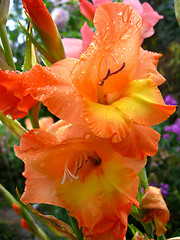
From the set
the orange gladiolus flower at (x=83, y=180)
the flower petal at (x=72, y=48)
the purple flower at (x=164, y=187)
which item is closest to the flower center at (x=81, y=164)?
the orange gladiolus flower at (x=83, y=180)

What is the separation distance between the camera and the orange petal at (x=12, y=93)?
1.06 feet

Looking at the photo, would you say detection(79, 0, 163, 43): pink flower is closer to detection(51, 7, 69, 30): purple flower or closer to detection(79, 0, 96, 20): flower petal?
detection(79, 0, 96, 20): flower petal

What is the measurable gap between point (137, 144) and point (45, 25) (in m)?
0.22

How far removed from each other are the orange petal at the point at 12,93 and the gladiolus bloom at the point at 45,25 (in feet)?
0.31

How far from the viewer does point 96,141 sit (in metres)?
0.34

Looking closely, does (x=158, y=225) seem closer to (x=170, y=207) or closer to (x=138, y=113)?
(x=138, y=113)

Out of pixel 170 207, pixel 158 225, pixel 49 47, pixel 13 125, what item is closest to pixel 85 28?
pixel 49 47

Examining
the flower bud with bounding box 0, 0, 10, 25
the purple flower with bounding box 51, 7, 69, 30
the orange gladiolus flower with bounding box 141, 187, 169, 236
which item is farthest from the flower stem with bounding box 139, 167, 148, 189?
the purple flower with bounding box 51, 7, 69, 30

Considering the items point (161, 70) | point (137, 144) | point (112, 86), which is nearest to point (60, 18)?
point (112, 86)

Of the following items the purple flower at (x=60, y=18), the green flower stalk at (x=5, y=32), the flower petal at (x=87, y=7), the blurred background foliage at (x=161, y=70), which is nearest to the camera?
the green flower stalk at (x=5, y=32)

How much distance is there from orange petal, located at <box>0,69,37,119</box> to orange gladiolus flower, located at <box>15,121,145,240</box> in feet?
0.14

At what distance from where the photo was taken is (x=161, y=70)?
2.64 metres

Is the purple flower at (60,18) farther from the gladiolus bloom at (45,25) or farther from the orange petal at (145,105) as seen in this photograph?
the orange petal at (145,105)

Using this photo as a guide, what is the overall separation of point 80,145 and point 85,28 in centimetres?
21
